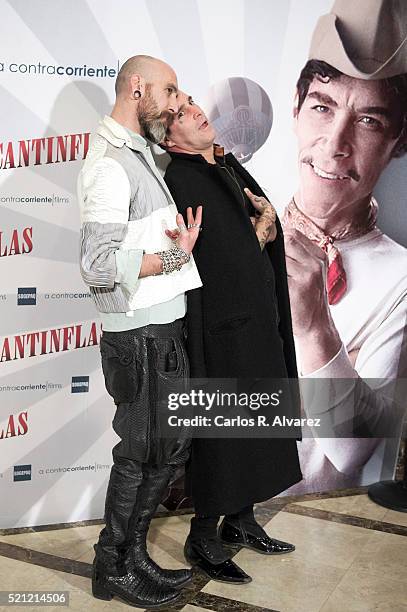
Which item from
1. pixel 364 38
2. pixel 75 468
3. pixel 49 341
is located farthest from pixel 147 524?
pixel 364 38

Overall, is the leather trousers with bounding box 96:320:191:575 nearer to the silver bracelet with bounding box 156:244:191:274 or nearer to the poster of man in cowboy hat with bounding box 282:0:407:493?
the silver bracelet with bounding box 156:244:191:274

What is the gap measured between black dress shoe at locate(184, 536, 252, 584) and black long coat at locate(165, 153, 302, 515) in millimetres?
168

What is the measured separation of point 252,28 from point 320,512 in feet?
6.57

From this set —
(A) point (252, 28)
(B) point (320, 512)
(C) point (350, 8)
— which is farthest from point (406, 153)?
(B) point (320, 512)

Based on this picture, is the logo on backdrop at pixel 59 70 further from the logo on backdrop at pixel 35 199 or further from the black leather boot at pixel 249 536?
the black leather boot at pixel 249 536

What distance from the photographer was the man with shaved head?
2.34m

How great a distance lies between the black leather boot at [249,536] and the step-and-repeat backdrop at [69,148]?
550 mm

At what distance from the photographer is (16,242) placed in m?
2.98

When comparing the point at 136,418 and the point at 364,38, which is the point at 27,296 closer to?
the point at 136,418

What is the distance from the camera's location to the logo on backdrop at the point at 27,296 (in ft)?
9.87

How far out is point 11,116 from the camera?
2.90 metres

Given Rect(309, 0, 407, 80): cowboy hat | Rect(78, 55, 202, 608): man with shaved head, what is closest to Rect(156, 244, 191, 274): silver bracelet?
Rect(78, 55, 202, 608): man with shaved head

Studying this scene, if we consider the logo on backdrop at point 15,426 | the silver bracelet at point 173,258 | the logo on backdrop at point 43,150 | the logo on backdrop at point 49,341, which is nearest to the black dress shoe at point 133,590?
the logo on backdrop at point 15,426

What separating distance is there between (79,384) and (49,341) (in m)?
0.21
